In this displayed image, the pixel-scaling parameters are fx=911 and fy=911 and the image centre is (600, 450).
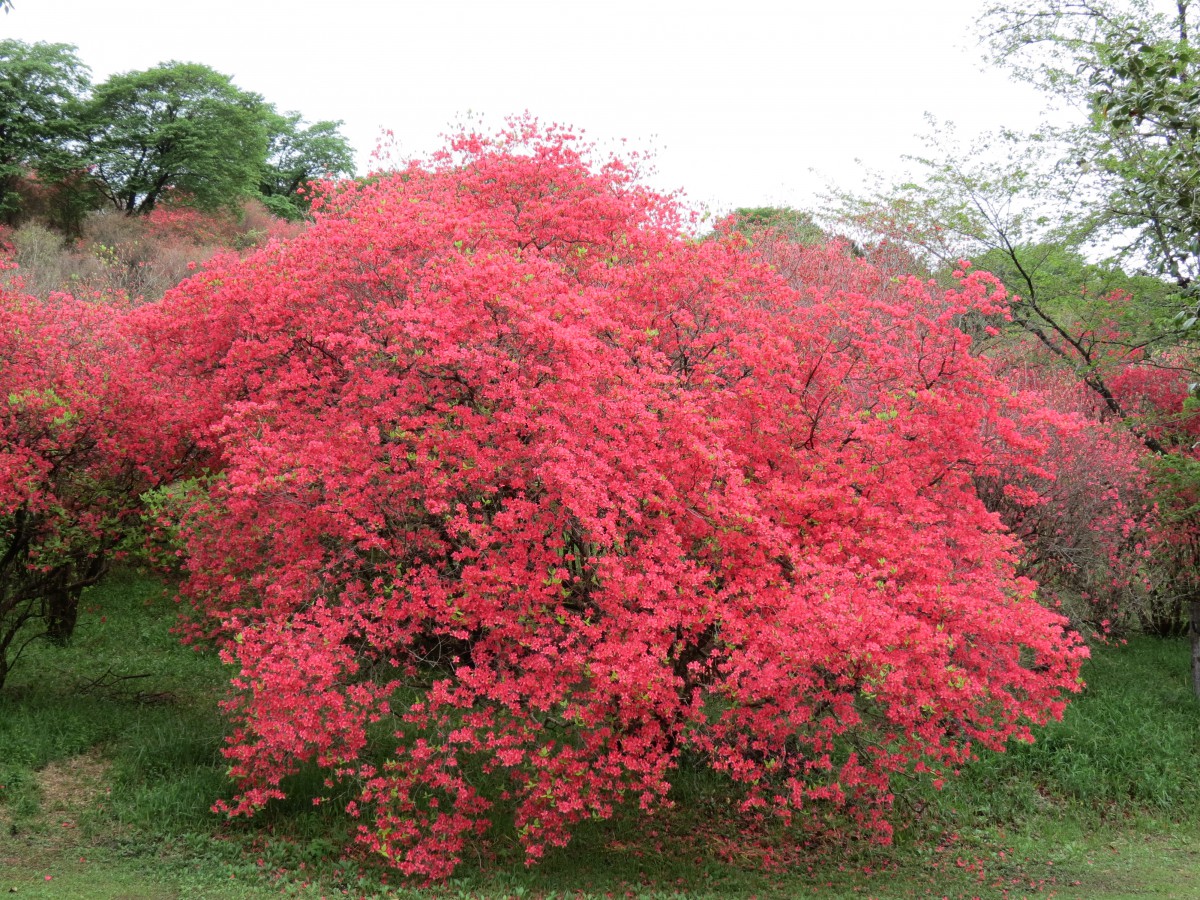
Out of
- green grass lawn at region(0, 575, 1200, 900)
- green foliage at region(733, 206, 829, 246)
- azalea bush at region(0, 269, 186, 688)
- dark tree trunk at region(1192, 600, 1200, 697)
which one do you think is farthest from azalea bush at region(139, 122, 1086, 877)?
green foliage at region(733, 206, 829, 246)

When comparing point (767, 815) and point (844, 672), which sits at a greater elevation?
point (844, 672)

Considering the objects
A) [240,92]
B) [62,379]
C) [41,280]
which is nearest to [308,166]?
[240,92]

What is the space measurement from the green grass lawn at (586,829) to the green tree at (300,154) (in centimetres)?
3555

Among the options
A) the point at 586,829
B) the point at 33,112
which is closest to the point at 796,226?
the point at 586,829

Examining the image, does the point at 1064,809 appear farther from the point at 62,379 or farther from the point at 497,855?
the point at 62,379

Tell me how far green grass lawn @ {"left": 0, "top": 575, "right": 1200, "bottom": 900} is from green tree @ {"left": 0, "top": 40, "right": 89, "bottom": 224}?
25216 mm

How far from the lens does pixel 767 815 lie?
12.2 meters

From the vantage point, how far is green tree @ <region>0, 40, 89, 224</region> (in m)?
33.2

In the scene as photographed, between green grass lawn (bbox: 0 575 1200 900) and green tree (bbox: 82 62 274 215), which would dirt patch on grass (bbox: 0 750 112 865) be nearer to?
green grass lawn (bbox: 0 575 1200 900)

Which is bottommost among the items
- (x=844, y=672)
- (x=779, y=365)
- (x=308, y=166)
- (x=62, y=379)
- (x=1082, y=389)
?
(x=844, y=672)

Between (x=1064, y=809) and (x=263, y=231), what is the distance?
33.0m

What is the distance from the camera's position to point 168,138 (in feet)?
121

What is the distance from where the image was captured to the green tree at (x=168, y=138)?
36125 millimetres

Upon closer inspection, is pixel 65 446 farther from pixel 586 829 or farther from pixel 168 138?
pixel 168 138
